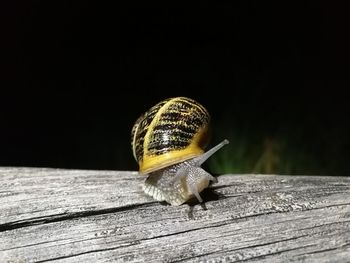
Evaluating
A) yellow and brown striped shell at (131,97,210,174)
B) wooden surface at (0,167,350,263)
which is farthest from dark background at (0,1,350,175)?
wooden surface at (0,167,350,263)

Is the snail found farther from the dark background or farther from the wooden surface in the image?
the dark background

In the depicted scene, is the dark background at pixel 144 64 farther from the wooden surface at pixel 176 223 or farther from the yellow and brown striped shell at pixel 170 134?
the wooden surface at pixel 176 223

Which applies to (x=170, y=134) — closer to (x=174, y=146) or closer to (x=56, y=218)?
(x=174, y=146)

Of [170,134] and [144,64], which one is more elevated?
[144,64]

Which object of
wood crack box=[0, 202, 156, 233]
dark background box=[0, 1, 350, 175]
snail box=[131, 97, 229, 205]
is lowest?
wood crack box=[0, 202, 156, 233]

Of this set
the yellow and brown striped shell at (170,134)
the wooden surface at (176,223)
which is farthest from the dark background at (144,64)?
the wooden surface at (176,223)

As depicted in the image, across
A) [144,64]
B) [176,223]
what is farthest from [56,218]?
[144,64]

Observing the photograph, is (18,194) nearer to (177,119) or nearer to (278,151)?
(177,119)
